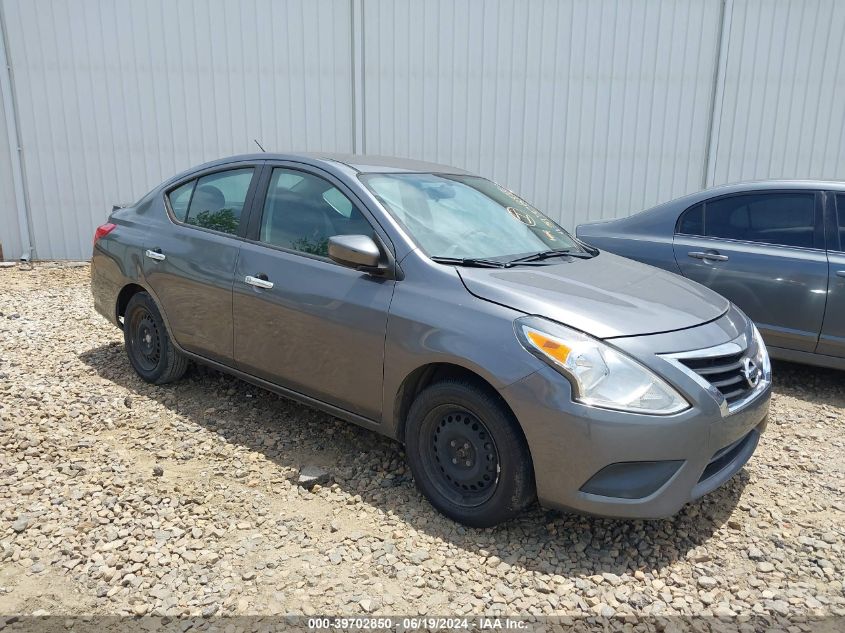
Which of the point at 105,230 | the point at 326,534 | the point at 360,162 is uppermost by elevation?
the point at 360,162

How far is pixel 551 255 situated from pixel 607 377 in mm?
1114

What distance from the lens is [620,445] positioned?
8.08ft

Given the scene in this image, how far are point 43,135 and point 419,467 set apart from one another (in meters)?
8.45

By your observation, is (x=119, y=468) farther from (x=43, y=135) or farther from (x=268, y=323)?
(x=43, y=135)

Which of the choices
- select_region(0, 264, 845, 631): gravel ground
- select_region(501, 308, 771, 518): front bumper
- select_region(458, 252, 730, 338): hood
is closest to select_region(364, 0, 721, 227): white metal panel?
select_region(0, 264, 845, 631): gravel ground

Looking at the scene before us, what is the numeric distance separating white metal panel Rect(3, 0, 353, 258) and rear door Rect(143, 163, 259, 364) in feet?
16.3

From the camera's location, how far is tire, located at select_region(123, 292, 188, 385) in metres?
4.35

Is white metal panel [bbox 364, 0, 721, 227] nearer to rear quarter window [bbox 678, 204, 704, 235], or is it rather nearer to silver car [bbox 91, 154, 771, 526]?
rear quarter window [bbox 678, 204, 704, 235]

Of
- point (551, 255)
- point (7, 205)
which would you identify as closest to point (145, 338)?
point (551, 255)

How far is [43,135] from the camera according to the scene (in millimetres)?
8875

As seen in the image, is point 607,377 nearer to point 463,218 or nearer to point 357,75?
point 463,218

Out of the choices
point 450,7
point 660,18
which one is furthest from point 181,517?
point 660,18

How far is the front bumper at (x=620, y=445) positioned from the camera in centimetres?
246

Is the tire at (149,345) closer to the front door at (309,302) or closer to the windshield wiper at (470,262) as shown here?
the front door at (309,302)
